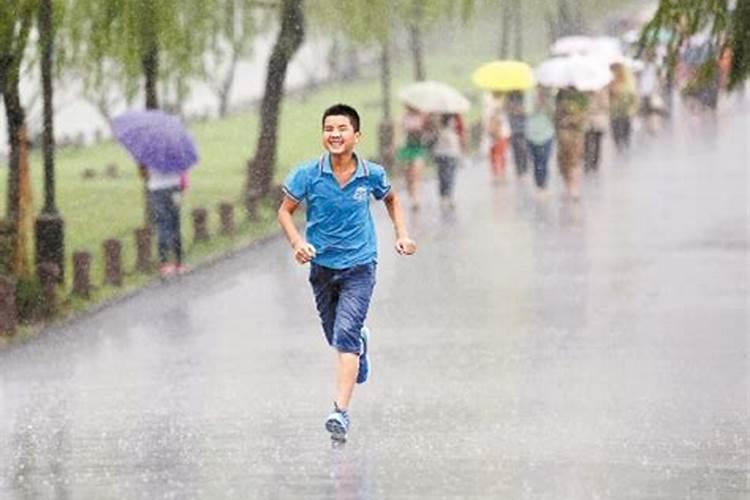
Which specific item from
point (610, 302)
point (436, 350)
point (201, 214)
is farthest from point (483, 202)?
point (436, 350)

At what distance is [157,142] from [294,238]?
11384 millimetres

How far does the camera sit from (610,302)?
21.9m

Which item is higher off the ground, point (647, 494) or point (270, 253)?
point (647, 494)

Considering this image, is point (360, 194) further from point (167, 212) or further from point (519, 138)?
point (519, 138)

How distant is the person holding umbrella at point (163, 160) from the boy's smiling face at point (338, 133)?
37.3 ft

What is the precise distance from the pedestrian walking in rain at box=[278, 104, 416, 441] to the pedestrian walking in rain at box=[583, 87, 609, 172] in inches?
1028

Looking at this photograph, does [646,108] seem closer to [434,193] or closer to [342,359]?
[434,193]

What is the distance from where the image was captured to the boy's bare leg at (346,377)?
1391 centimetres

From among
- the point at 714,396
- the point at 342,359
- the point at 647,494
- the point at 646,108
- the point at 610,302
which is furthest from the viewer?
the point at 646,108

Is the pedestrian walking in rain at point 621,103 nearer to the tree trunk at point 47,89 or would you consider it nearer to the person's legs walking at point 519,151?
the person's legs walking at point 519,151

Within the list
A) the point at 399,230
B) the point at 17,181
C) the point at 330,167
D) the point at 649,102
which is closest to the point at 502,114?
the point at 649,102

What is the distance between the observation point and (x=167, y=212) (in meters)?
25.3

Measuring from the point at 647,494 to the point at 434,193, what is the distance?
24462mm

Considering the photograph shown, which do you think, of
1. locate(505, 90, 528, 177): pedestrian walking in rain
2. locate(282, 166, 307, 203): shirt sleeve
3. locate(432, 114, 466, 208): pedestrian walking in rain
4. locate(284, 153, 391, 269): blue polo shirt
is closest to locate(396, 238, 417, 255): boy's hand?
locate(284, 153, 391, 269): blue polo shirt
